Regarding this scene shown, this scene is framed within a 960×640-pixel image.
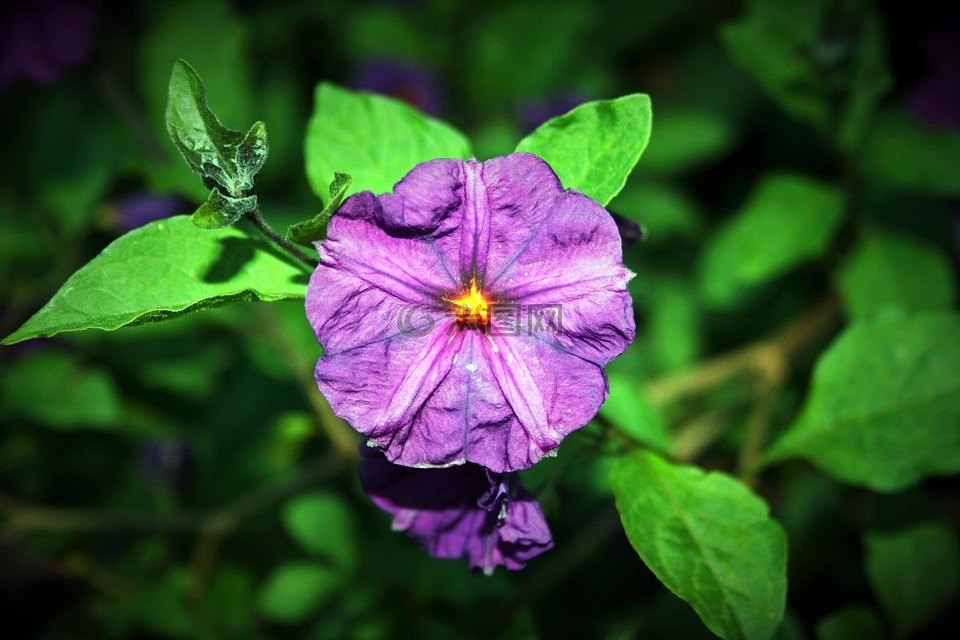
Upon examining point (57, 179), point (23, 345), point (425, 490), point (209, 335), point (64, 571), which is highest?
point (57, 179)

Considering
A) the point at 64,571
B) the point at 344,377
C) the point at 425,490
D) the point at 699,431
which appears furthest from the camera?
Answer: the point at 64,571

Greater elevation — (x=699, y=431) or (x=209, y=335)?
(x=209, y=335)

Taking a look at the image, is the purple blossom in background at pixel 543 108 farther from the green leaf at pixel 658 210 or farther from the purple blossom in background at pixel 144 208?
the purple blossom in background at pixel 144 208

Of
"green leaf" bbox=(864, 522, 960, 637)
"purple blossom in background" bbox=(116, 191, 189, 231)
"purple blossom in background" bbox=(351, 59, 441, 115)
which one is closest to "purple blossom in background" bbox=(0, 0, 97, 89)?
"purple blossom in background" bbox=(116, 191, 189, 231)

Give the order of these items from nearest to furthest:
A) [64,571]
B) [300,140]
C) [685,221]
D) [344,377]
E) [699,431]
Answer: [344,377] → [699,431] → [64,571] → [685,221] → [300,140]

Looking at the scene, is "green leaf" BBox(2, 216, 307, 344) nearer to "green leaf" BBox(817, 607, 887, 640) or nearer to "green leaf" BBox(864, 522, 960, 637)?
"green leaf" BBox(817, 607, 887, 640)

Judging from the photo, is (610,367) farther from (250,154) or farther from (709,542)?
(250,154)

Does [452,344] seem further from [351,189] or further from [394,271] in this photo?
[351,189]

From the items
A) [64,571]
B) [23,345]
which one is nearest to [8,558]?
[64,571]
